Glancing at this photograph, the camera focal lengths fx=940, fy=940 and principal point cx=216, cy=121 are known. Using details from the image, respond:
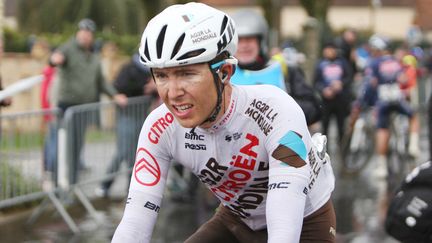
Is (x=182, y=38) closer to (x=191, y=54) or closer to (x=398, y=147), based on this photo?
(x=191, y=54)

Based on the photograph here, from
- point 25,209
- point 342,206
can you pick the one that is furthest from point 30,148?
point 342,206

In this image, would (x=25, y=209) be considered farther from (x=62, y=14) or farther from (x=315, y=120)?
(x=62, y=14)

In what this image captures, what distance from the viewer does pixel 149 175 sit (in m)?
3.92

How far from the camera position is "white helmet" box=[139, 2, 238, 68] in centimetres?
355

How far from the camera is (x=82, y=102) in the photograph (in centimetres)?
1148

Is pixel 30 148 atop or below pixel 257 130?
below

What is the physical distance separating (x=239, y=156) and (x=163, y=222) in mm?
6229

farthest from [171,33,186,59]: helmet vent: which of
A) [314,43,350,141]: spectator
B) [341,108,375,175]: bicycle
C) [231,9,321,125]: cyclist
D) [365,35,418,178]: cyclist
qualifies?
[314,43,350,141]: spectator

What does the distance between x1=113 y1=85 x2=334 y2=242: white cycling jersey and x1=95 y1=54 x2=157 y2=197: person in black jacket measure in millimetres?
6970

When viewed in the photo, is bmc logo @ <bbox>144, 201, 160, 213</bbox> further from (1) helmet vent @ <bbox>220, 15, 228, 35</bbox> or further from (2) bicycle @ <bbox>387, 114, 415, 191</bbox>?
(2) bicycle @ <bbox>387, 114, 415, 191</bbox>

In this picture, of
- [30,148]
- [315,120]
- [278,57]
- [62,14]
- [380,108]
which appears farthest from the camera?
[62,14]

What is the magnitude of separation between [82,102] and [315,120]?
17.3 feet

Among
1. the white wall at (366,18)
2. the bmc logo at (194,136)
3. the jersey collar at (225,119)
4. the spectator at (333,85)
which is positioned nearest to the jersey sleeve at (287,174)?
the jersey collar at (225,119)

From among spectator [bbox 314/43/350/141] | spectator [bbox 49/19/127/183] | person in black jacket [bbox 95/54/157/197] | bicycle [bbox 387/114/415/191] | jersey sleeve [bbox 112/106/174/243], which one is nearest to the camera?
jersey sleeve [bbox 112/106/174/243]
